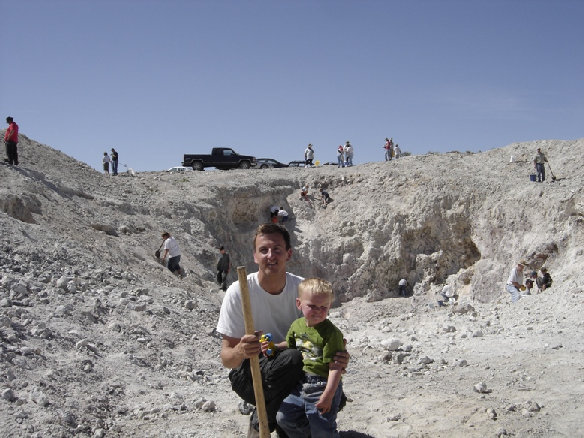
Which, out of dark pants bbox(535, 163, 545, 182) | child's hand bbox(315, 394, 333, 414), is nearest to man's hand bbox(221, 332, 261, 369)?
child's hand bbox(315, 394, 333, 414)

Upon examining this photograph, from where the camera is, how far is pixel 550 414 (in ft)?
17.6

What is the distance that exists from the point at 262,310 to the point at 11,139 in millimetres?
16337

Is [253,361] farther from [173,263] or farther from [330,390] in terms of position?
[173,263]

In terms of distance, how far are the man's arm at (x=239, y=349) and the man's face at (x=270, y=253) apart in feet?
1.90

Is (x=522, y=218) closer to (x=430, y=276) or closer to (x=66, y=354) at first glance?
(x=430, y=276)

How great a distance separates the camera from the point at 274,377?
4.08m

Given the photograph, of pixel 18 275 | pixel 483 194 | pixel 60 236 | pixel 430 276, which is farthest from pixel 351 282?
pixel 18 275

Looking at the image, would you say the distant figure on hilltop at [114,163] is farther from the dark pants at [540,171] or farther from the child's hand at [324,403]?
the child's hand at [324,403]

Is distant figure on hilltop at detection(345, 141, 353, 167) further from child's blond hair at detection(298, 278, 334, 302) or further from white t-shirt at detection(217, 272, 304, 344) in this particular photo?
child's blond hair at detection(298, 278, 334, 302)

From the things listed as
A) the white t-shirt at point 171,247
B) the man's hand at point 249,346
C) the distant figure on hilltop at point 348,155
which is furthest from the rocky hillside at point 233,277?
the man's hand at point 249,346

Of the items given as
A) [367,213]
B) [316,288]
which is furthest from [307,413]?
[367,213]

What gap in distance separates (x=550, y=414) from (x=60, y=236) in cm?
1190

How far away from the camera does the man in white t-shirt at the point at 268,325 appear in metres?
4.03

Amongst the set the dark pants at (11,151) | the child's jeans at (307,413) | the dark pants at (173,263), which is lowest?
the child's jeans at (307,413)
